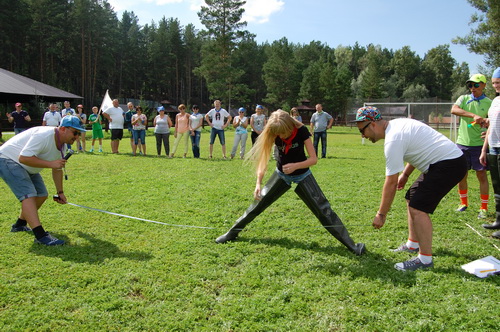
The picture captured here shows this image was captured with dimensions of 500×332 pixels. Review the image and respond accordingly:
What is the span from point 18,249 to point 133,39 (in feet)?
229

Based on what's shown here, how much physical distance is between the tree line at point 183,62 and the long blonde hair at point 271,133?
114 ft

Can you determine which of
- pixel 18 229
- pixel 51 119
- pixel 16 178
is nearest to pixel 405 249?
pixel 16 178

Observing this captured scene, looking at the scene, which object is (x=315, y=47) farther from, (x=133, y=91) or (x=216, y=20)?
(x=216, y=20)

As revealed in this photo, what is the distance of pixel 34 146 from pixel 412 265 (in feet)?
15.3

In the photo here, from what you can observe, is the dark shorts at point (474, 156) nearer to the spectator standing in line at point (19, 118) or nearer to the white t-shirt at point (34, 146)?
the white t-shirt at point (34, 146)

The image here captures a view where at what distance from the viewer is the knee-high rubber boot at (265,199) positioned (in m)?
4.48

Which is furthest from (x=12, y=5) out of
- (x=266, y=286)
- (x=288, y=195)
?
(x=266, y=286)

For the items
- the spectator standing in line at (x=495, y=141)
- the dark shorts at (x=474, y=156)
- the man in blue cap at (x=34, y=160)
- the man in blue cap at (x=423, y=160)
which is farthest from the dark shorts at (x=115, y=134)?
the spectator standing in line at (x=495, y=141)

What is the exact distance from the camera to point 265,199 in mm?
4594

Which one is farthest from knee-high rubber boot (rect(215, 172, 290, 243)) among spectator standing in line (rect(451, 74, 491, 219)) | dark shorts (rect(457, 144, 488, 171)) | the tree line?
the tree line

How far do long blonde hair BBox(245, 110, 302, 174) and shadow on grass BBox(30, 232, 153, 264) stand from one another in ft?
5.67

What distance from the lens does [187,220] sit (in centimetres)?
577

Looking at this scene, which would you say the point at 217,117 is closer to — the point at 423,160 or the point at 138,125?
the point at 138,125

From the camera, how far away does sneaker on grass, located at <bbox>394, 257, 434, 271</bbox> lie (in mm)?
3912
